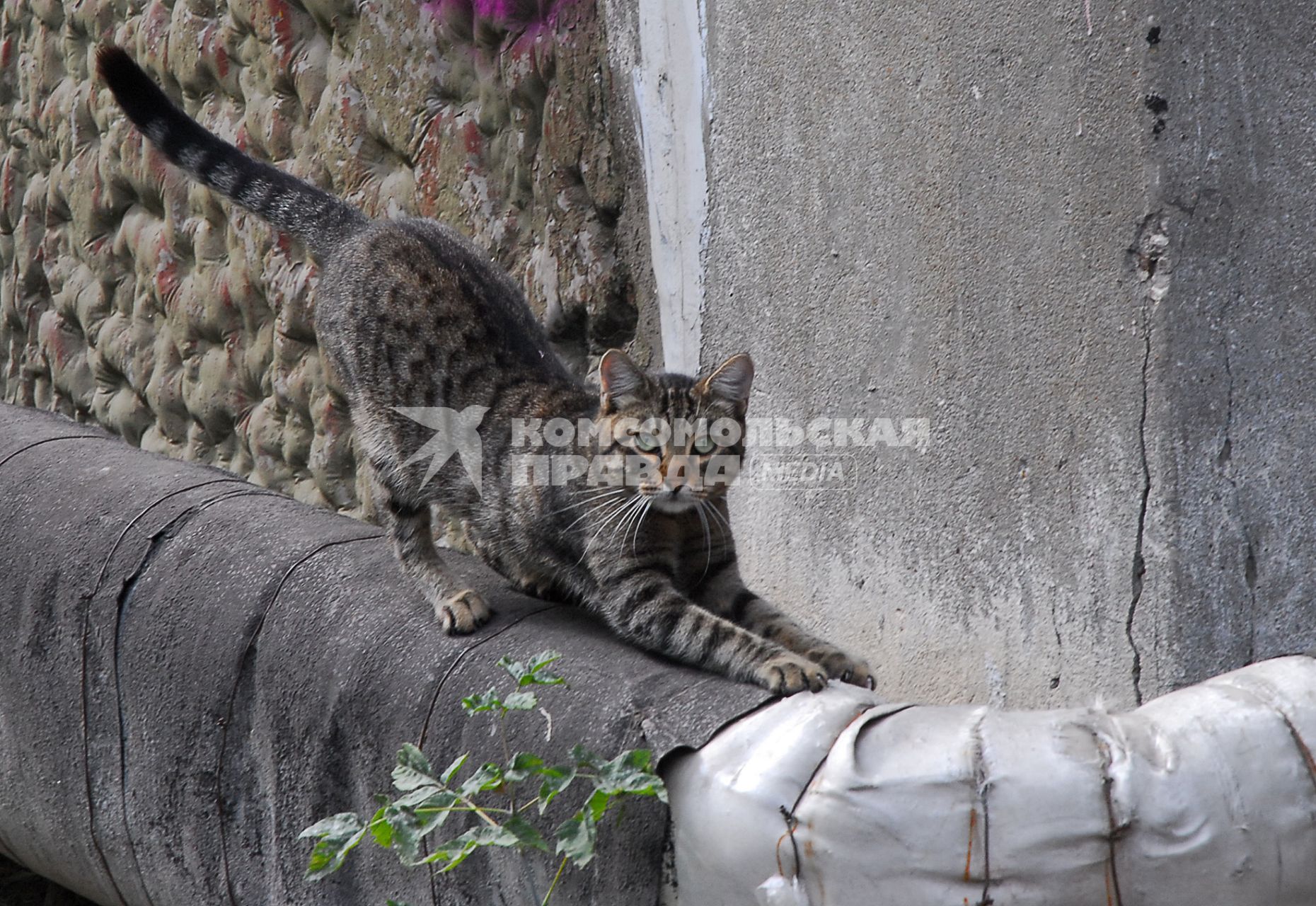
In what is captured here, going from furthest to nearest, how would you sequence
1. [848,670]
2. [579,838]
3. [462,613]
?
[462,613], [848,670], [579,838]

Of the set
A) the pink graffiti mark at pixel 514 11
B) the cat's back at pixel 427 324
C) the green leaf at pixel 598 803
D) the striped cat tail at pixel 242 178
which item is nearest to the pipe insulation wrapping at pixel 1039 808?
the green leaf at pixel 598 803

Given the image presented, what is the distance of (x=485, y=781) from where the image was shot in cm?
189

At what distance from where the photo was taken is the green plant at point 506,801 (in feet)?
6.02

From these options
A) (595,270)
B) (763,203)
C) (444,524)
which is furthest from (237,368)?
(763,203)

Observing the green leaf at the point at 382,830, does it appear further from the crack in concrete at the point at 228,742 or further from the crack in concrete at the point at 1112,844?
the crack in concrete at the point at 1112,844

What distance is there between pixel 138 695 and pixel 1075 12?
7.48 ft

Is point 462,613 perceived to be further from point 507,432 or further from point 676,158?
point 676,158

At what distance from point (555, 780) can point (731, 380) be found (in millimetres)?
A: 1041

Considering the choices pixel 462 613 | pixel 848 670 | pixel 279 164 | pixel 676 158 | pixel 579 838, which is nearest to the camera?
pixel 579 838

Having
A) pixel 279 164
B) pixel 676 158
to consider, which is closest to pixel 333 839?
pixel 676 158

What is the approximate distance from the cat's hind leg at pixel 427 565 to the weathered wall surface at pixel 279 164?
83cm

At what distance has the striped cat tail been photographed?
323 cm

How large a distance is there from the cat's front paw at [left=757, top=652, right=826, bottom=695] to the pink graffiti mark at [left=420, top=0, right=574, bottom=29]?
208 cm

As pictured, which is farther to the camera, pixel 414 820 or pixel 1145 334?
pixel 1145 334
